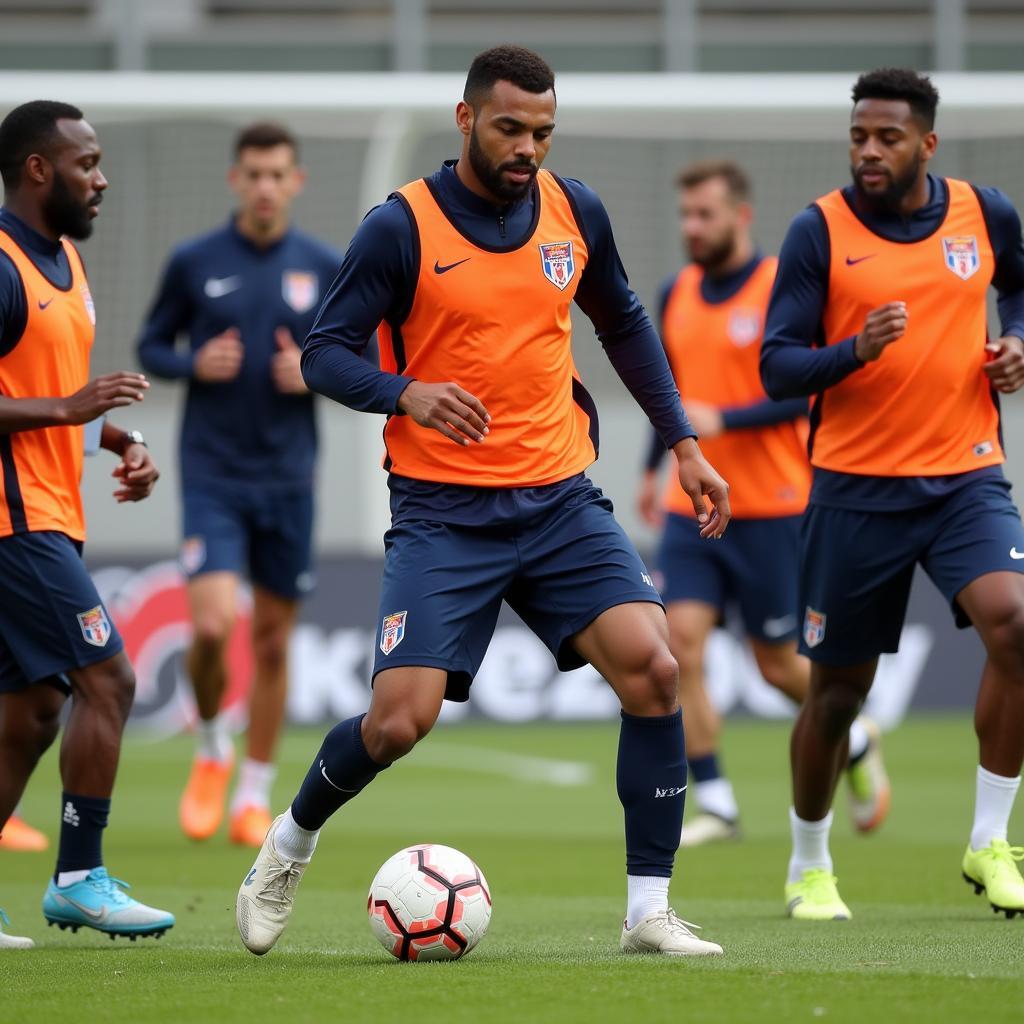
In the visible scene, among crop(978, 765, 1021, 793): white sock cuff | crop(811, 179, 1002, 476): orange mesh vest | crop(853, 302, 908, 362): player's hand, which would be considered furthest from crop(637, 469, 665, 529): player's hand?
crop(853, 302, 908, 362): player's hand

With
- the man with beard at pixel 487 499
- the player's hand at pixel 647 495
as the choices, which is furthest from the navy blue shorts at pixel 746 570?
the man with beard at pixel 487 499

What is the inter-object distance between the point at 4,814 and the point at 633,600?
2164 mm

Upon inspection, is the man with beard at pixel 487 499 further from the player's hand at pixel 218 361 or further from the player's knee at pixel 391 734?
the player's hand at pixel 218 361

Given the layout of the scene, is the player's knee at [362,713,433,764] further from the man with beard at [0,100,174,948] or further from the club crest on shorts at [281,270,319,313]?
the club crest on shorts at [281,270,319,313]

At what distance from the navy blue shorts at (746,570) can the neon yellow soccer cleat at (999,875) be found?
10.4ft

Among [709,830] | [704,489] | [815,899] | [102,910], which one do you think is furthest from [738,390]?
[102,910]

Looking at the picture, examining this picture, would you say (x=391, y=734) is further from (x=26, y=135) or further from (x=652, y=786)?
(x=26, y=135)

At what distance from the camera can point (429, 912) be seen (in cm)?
535

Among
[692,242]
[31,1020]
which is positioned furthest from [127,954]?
[692,242]

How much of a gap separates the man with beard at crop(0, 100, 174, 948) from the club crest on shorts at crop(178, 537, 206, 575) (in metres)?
3.15

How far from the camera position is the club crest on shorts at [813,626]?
6.48 metres

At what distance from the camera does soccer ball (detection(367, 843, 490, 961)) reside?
5.34 metres

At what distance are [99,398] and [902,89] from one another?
9.29 ft

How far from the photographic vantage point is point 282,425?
970 centimetres
